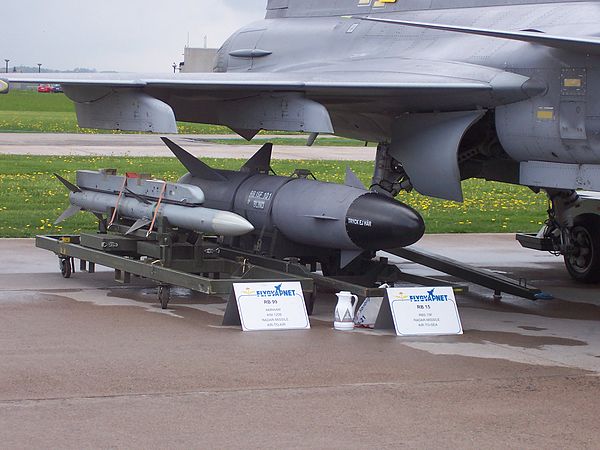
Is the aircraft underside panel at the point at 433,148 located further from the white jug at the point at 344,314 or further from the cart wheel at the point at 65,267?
the cart wheel at the point at 65,267

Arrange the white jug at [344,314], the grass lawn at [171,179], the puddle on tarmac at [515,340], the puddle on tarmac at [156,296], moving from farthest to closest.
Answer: the grass lawn at [171,179] < the puddle on tarmac at [156,296] < the white jug at [344,314] < the puddle on tarmac at [515,340]

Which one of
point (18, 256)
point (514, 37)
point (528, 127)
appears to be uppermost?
point (514, 37)

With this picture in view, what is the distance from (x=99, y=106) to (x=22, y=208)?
7.53 m

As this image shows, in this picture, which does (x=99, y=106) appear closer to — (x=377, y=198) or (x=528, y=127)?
(x=377, y=198)

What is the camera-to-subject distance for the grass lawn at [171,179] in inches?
702

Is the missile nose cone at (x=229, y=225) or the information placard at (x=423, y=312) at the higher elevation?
the missile nose cone at (x=229, y=225)

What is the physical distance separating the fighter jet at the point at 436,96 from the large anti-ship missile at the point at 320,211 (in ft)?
1.92

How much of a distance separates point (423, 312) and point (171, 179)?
46.6ft

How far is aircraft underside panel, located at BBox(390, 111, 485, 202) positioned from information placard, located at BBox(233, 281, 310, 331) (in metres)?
1.94

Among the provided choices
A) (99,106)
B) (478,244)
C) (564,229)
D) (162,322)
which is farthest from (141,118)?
(478,244)

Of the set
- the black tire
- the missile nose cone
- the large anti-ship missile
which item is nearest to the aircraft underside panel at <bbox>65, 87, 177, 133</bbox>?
the missile nose cone

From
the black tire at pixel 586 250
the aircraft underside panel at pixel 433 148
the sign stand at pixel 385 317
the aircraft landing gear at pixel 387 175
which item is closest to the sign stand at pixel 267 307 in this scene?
the sign stand at pixel 385 317

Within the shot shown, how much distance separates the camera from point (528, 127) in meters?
10.8

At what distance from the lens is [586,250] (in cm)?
1367
